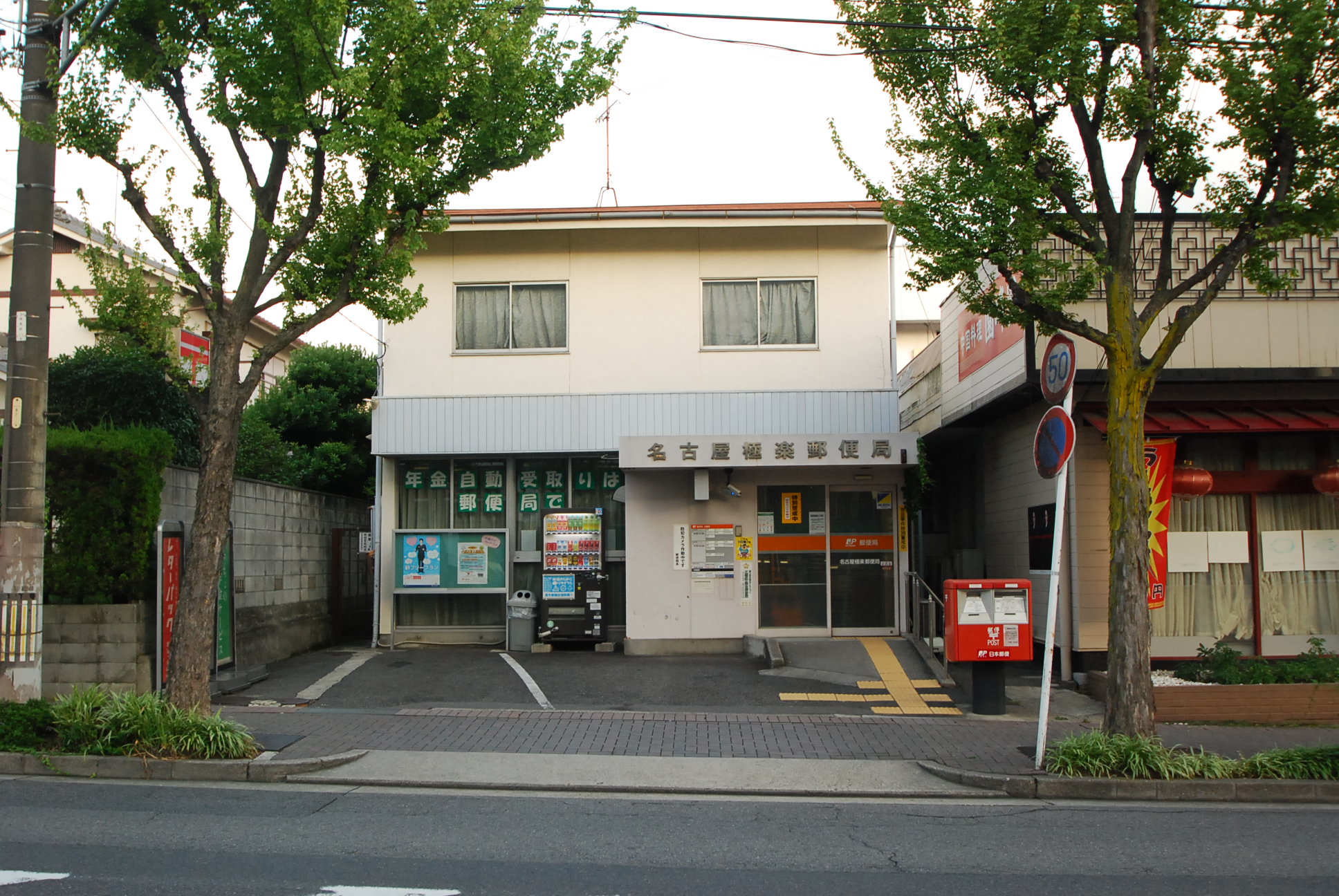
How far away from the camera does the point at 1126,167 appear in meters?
9.29

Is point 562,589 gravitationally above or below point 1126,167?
below

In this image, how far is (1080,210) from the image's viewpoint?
966 cm

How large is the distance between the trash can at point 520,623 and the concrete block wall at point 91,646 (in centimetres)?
557

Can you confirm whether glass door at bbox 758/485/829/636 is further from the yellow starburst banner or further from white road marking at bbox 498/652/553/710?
the yellow starburst banner

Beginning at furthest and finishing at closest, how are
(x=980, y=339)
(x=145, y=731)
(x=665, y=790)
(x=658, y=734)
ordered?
(x=980, y=339) → (x=658, y=734) → (x=145, y=731) → (x=665, y=790)

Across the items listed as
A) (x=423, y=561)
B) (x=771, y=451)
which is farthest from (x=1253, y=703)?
(x=423, y=561)

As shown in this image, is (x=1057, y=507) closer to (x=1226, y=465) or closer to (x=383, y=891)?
(x=1226, y=465)

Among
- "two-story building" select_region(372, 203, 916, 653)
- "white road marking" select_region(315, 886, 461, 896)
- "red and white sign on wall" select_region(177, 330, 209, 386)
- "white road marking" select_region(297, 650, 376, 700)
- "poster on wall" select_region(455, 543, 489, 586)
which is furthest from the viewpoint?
"red and white sign on wall" select_region(177, 330, 209, 386)

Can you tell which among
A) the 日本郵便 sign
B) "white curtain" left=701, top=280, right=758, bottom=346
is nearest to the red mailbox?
the 日本郵便 sign

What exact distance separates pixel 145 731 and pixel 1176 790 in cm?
859

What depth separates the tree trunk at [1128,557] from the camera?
866 centimetres

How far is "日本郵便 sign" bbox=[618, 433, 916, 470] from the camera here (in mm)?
14336

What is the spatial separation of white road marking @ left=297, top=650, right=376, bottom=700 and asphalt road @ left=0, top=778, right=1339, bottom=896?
3968 millimetres

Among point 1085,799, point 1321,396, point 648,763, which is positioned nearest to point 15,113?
point 648,763
